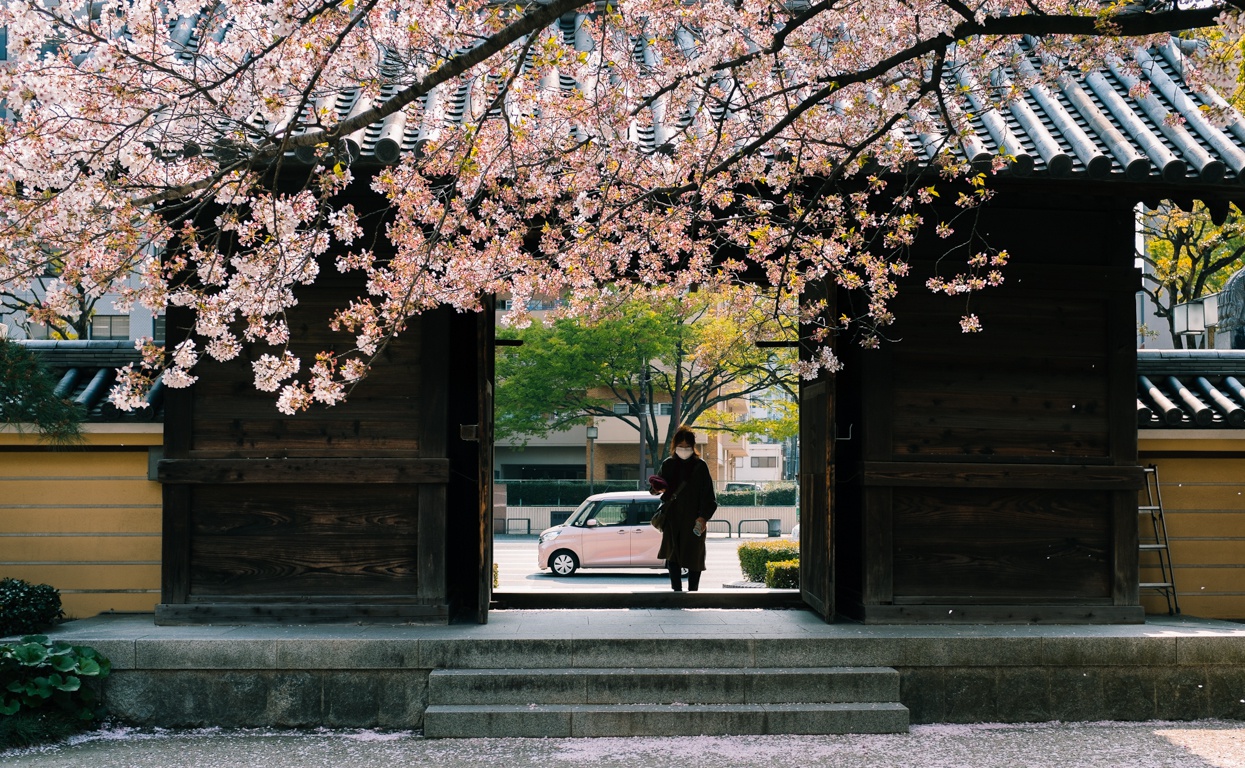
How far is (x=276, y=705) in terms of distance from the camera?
7098 millimetres

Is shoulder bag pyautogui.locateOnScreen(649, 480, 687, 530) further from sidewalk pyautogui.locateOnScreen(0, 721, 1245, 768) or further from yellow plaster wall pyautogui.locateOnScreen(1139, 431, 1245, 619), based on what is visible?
yellow plaster wall pyautogui.locateOnScreen(1139, 431, 1245, 619)

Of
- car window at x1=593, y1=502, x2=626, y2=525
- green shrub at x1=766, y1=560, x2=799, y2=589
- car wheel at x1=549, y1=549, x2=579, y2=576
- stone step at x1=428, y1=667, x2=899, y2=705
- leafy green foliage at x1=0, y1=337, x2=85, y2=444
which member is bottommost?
car wheel at x1=549, y1=549, x2=579, y2=576

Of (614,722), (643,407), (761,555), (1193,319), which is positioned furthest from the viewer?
(643,407)

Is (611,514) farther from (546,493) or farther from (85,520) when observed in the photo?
(546,493)

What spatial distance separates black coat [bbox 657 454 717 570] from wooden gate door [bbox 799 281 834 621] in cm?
100

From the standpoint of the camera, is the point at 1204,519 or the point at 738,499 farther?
the point at 738,499

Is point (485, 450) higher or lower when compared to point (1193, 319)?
lower

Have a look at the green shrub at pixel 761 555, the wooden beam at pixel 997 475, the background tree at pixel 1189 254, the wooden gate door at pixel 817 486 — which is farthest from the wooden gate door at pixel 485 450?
the background tree at pixel 1189 254

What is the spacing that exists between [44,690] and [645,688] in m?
3.75

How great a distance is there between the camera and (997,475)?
7.98 metres

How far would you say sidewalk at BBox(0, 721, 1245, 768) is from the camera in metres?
6.23

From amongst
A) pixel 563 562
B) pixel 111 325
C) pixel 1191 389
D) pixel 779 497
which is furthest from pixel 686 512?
pixel 779 497

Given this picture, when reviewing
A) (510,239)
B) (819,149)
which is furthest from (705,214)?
(510,239)

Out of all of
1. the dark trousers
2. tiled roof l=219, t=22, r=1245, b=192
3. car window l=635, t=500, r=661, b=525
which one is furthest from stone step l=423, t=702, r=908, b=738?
car window l=635, t=500, r=661, b=525
